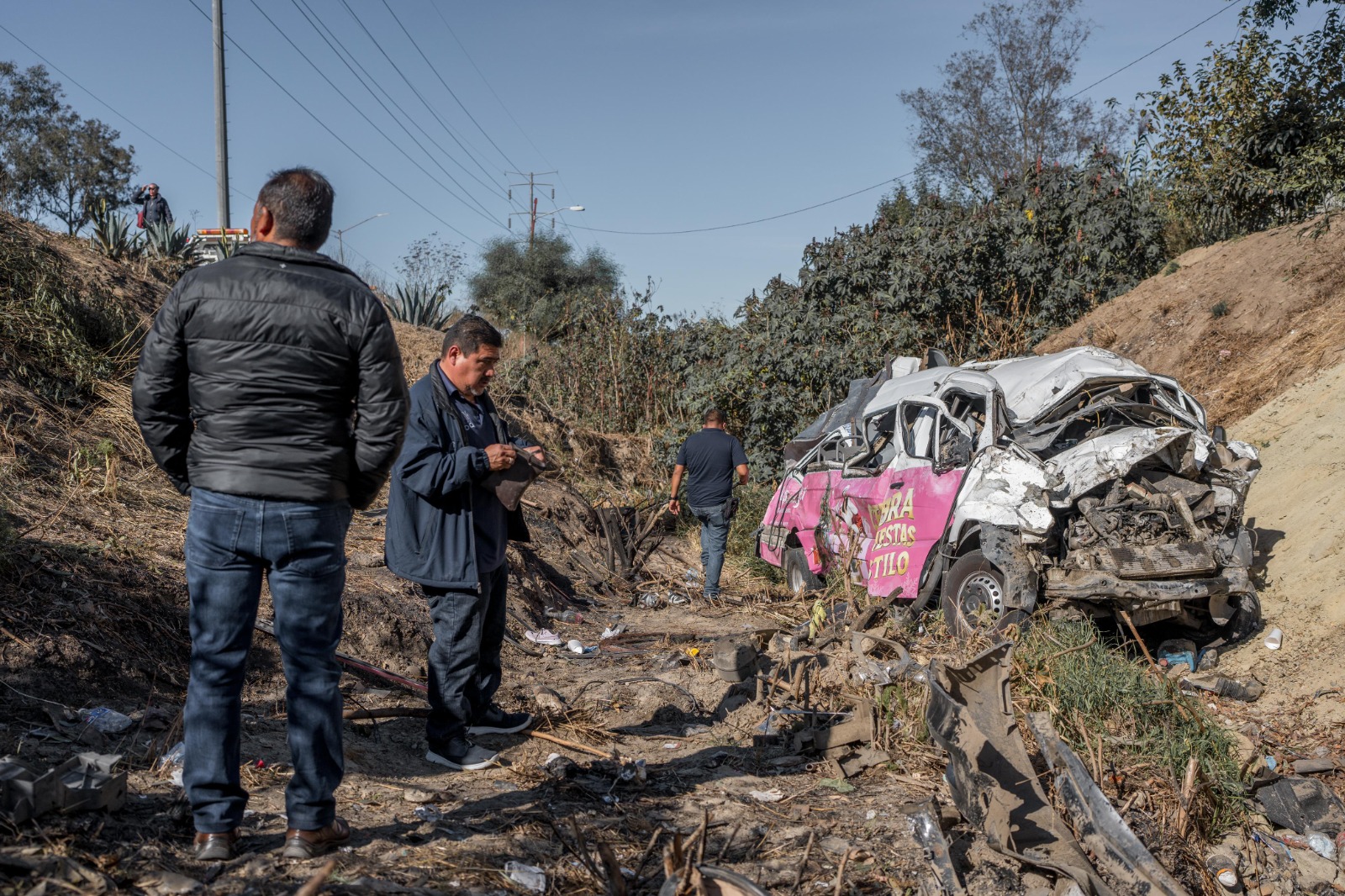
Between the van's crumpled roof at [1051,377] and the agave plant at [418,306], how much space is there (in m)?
11.8

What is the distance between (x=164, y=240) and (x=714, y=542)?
8450 millimetres

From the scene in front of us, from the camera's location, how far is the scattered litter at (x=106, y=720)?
170 inches

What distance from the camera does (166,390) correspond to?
9.98ft

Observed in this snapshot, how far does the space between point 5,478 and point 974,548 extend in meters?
6.74

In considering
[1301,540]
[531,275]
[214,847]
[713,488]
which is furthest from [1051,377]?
[531,275]

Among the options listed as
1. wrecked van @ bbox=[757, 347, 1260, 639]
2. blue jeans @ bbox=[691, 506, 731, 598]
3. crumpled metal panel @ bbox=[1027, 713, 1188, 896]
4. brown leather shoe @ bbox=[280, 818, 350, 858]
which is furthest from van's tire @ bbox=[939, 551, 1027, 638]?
brown leather shoe @ bbox=[280, 818, 350, 858]

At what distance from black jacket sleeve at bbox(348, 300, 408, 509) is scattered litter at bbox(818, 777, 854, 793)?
261 cm

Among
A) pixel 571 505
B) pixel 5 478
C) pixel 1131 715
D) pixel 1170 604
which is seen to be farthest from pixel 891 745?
pixel 571 505

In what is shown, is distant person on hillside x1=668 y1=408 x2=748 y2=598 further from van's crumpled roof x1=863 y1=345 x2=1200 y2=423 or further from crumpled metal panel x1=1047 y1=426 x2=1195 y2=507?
crumpled metal panel x1=1047 y1=426 x2=1195 y2=507

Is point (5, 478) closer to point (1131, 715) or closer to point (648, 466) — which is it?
point (1131, 715)

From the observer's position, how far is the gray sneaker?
4.42 metres

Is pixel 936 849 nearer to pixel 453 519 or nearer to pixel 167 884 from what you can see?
pixel 453 519

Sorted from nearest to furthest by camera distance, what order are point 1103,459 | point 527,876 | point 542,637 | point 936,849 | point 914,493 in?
1. point 527,876
2. point 936,849
3. point 1103,459
4. point 914,493
5. point 542,637

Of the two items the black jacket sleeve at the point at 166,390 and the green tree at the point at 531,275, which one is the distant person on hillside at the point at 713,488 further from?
the green tree at the point at 531,275
